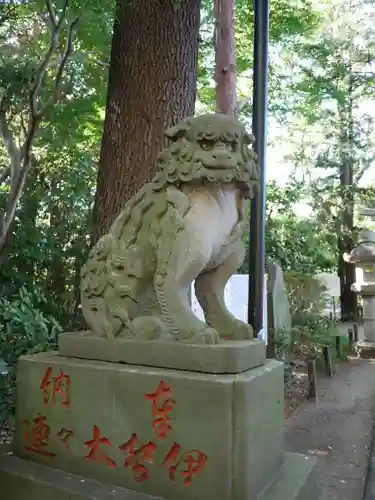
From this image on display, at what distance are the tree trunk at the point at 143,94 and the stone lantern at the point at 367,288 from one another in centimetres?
616

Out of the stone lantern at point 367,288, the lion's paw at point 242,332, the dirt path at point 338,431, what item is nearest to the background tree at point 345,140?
the stone lantern at point 367,288

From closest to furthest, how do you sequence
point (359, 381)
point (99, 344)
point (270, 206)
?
point (99, 344) < point (359, 381) < point (270, 206)

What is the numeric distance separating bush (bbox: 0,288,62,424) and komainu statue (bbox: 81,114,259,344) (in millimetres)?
1505

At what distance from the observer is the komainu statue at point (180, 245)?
2.13m

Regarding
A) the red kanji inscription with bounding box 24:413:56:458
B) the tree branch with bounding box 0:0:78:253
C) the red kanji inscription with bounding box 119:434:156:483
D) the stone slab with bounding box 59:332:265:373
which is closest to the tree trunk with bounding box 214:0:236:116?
the tree branch with bounding box 0:0:78:253

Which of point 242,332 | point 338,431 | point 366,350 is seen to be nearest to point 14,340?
point 242,332

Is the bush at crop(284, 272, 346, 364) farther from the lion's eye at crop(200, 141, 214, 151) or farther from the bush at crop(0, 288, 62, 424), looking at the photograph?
the lion's eye at crop(200, 141, 214, 151)

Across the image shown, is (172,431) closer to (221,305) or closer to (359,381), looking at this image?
(221,305)

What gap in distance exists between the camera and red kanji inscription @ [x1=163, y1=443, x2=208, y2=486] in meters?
1.91

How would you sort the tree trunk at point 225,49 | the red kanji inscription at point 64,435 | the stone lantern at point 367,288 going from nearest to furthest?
the red kanji inscription at point 64,435, the tree trunk at point 225,49, the stone lantern at point 367,288

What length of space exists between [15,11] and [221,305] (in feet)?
13.1

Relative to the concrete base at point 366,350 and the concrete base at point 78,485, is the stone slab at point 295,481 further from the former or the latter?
the concrete base at point 366,350

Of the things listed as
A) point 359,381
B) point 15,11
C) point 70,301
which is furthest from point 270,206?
point 15,11

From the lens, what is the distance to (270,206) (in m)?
10.3
